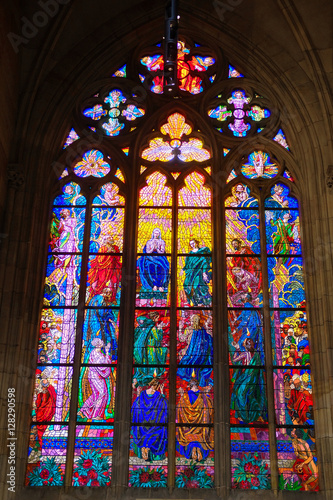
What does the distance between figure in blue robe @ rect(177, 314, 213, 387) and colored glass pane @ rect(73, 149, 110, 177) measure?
2854mm

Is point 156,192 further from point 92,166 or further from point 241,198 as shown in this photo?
point 241,198

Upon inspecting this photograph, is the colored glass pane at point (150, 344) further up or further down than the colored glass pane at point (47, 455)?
further up

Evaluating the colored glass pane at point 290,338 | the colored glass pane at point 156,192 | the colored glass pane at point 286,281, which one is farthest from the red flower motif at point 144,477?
the colored glass pane at point 156,192

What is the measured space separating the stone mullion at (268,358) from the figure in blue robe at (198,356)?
763mm

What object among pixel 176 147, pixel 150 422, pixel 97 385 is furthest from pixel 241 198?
pixel 150 422

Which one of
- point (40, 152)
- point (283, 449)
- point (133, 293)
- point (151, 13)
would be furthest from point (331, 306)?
point (151, 13)

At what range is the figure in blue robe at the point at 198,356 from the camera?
34.8 ft

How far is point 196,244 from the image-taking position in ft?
37.9

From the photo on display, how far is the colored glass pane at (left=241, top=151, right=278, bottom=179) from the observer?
→ 40.0 ft

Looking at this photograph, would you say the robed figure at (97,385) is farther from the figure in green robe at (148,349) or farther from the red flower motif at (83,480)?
the red flower motif at (83,480)

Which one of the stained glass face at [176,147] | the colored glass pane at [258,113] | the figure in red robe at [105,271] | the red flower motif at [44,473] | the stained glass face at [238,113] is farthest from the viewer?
the colored glass pane at [258,113]

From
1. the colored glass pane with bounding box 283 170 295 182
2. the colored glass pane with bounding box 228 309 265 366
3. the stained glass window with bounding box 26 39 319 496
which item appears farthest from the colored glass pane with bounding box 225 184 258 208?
the colored glass pane with bounding box 228 309 265 366

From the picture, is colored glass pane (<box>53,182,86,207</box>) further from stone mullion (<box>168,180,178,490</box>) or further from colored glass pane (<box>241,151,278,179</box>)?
colored glass pane (<box>241,151,278,179</box>)

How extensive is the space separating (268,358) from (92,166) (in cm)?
406
